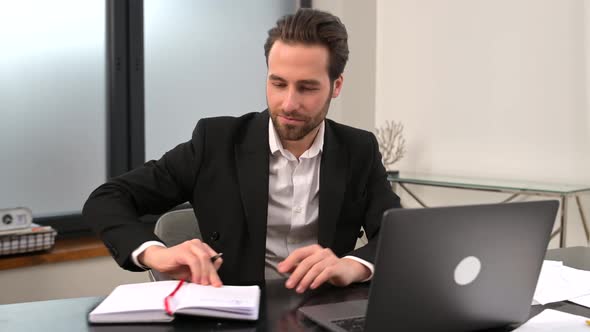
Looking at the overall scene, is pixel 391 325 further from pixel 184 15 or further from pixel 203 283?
pixel 184 15

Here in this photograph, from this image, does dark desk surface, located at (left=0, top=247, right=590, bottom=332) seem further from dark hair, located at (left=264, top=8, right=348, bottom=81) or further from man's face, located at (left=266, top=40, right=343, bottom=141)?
dark hair, located at (left=264, top=8, right=348, bottom=81)

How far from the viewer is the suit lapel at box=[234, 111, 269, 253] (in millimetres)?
1643

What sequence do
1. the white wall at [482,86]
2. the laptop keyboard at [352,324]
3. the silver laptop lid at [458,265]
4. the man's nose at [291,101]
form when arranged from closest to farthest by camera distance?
1. the silver laptop lid at [458,265]
2. the laptop keyboard at [352,324]
3. the man's nose at [291,101]
4. the white wall at [482,86]

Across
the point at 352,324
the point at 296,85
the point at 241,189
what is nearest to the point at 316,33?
the point at 296,85

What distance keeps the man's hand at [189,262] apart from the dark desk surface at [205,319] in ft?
0.38

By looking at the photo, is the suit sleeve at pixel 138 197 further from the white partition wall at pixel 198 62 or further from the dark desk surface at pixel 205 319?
the white partition wall at pixel 198 62

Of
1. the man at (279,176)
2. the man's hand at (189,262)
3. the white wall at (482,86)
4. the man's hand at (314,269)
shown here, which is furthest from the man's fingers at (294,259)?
the white wall at (482,86)

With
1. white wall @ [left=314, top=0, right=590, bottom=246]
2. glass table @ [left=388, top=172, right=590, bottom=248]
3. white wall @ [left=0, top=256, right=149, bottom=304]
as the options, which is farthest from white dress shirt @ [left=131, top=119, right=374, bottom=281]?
white wall @ [left=314, top=0, right=590, bottom=246]

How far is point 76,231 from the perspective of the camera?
10.0 feet

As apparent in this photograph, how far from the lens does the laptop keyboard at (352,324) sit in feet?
3.32

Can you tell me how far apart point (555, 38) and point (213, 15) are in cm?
175

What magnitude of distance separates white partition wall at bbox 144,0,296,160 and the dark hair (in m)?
1.70

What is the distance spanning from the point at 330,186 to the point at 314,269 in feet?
1.74

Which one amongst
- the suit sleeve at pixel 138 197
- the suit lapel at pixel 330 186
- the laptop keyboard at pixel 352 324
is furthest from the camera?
the suit lapel at pixel 330 186
